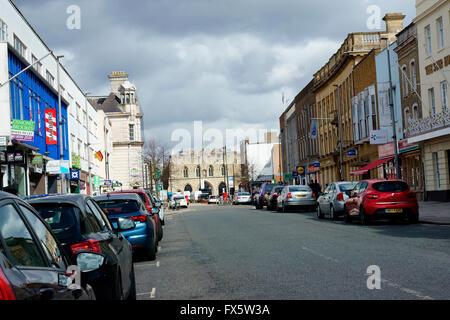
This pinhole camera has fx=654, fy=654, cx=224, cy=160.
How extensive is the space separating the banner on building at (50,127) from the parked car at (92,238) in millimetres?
31140

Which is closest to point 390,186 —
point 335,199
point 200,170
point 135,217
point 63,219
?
point 335,199

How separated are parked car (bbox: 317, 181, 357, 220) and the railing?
8.83 m

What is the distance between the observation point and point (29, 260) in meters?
3.54

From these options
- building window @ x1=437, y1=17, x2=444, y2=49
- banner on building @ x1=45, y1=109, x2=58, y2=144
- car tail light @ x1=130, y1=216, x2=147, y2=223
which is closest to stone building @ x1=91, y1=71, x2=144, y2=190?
banner on building @ x1=45, y1=109, x2=58, y2=144

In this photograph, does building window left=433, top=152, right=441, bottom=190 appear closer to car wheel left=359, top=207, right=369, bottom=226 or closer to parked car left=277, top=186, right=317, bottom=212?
parked car left=277, top=186, right=317, bottom=212

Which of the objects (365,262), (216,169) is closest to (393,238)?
(365,262)

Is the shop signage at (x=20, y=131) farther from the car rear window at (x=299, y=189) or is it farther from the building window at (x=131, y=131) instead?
the building window at (x=131, y=131)

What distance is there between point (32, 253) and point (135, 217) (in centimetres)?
1016

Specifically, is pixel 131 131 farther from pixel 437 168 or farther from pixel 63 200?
pixel 63 200

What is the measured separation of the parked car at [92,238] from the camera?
552 centimetres

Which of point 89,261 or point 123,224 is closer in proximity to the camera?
point 89,261

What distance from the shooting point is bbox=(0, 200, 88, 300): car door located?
10.4 ft

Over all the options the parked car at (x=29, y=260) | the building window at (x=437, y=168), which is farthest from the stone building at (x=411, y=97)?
the parked car at (x=29, y=260)

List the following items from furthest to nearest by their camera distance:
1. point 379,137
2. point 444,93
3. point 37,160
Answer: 1. point 379,137
2. point 444,93
3. point 37,160
